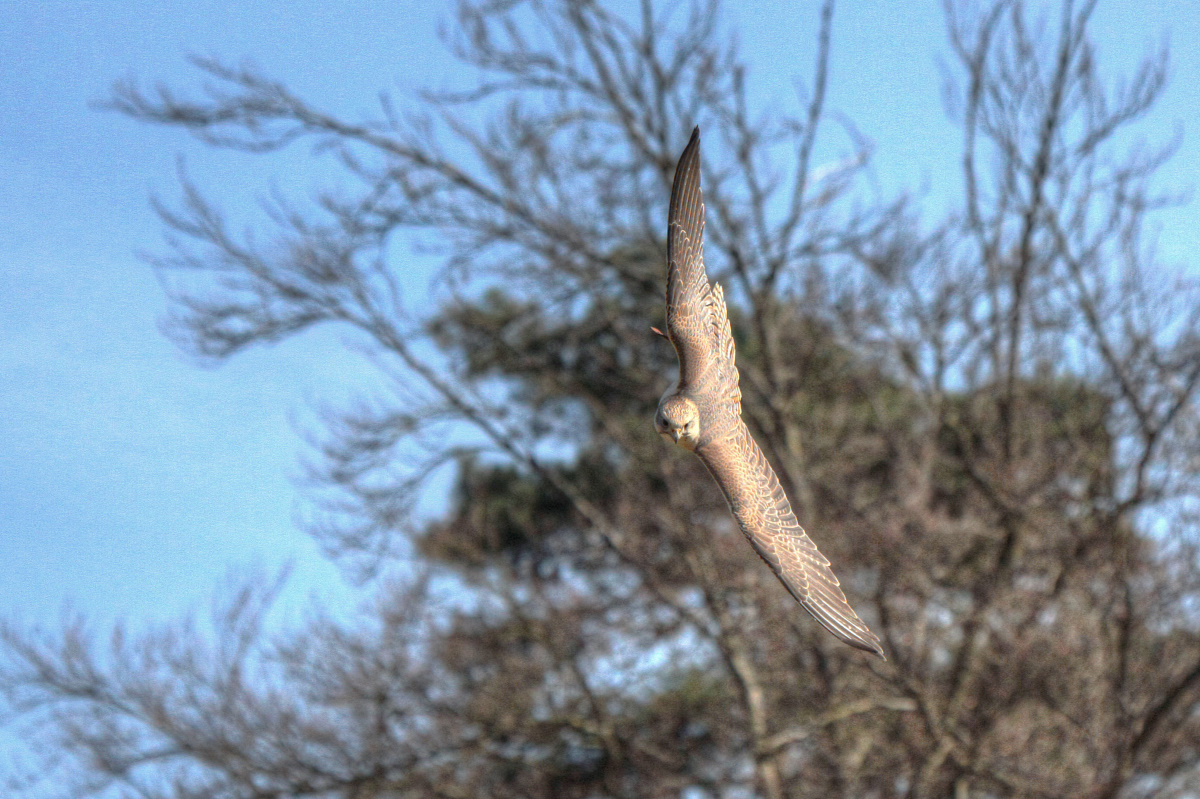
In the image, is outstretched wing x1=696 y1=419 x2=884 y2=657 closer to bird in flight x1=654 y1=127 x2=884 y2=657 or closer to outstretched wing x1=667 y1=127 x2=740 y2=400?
bird in flight x1=654 y1=127 x2=884 y2=657

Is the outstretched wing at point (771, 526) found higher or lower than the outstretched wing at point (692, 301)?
lower

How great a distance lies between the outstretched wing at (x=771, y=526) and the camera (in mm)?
1879

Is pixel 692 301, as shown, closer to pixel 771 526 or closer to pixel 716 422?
pixel 716 422

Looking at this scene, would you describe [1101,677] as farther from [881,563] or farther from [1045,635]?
[881,563]

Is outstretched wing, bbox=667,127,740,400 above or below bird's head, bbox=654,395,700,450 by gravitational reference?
above

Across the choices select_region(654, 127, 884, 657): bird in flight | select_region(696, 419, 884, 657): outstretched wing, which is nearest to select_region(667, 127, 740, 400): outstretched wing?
select_region(654, 127, 884, 657): bird in flight

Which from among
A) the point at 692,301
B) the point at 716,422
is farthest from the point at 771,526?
the point at 692,301

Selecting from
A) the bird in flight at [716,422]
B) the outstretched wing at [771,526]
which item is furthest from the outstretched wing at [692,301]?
the outstretched wing at [771,526]

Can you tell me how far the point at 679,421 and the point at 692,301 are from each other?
11.2 inches

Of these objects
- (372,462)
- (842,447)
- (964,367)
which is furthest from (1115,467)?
(372,462)

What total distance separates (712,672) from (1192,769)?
407 centimetres

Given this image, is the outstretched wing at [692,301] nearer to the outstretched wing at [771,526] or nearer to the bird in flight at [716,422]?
the bird in flight at [716,422]

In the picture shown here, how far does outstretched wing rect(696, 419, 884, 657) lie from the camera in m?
1.88

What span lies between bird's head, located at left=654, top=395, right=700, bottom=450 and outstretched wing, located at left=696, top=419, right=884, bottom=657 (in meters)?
0.06
